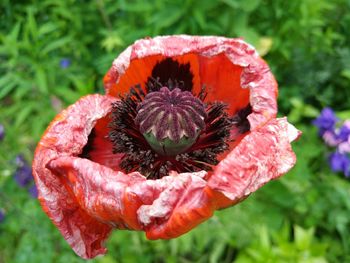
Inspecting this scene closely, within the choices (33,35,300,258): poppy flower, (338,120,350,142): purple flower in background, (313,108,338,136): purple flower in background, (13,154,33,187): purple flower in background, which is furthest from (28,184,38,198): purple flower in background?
(338,120,350,142): purple flower in background

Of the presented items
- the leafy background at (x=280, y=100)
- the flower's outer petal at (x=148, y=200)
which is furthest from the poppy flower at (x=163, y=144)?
the leafy background at (x=280, y=100)

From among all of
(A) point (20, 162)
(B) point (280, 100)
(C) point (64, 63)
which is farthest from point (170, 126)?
(B) point (280, 100)

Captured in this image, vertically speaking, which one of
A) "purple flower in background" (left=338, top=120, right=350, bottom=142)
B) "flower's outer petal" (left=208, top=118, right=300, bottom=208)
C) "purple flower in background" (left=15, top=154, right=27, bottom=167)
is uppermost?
"flower's outer petal" (left=208, top=118, right=300, bottom=208)

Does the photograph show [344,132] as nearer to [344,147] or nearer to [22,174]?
[344,147]

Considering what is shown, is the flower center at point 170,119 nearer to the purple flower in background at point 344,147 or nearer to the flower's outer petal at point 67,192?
the flower's outer petal at point 67,192

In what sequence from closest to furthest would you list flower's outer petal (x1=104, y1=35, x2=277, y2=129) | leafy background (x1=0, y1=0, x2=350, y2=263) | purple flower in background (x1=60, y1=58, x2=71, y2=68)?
1. flower's outer petal (x1=104, y1=35, x2=277, y2=129)
2. leafy background (x1=0, y1=0, x2=350, y2=263)
3. purple flower in background (x1=60, y1=58, x2=71, y2=68)

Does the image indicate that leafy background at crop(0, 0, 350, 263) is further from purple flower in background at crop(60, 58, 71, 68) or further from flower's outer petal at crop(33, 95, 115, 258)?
flower's outer petal at crop(33, 95, 115, 258)
